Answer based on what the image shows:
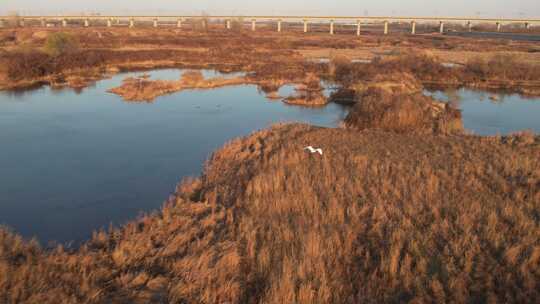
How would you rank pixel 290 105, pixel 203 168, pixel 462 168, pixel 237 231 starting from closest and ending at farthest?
1. pixel 237 231
2. pixel 462 168
3. pixel 203 168
4. pixel 290 105

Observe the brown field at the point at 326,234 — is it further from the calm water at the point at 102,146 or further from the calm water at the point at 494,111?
the calm water at the point at 494,111

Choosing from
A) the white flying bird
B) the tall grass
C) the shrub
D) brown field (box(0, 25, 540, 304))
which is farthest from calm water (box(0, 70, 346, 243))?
the shrub

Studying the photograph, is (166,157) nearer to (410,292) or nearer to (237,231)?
(237,231)

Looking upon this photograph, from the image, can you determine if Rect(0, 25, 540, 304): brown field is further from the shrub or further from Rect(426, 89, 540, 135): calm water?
the shrub

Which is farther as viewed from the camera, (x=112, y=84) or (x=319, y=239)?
(x=112, y=84)

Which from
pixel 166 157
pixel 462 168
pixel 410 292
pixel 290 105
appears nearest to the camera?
pixel 410 292

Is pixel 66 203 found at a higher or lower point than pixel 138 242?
lower

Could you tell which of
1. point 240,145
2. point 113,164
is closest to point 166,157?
point 113,164

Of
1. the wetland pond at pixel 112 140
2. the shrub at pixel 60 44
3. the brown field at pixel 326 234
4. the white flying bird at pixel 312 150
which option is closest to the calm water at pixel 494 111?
the wetland pond at pixel 112 140
